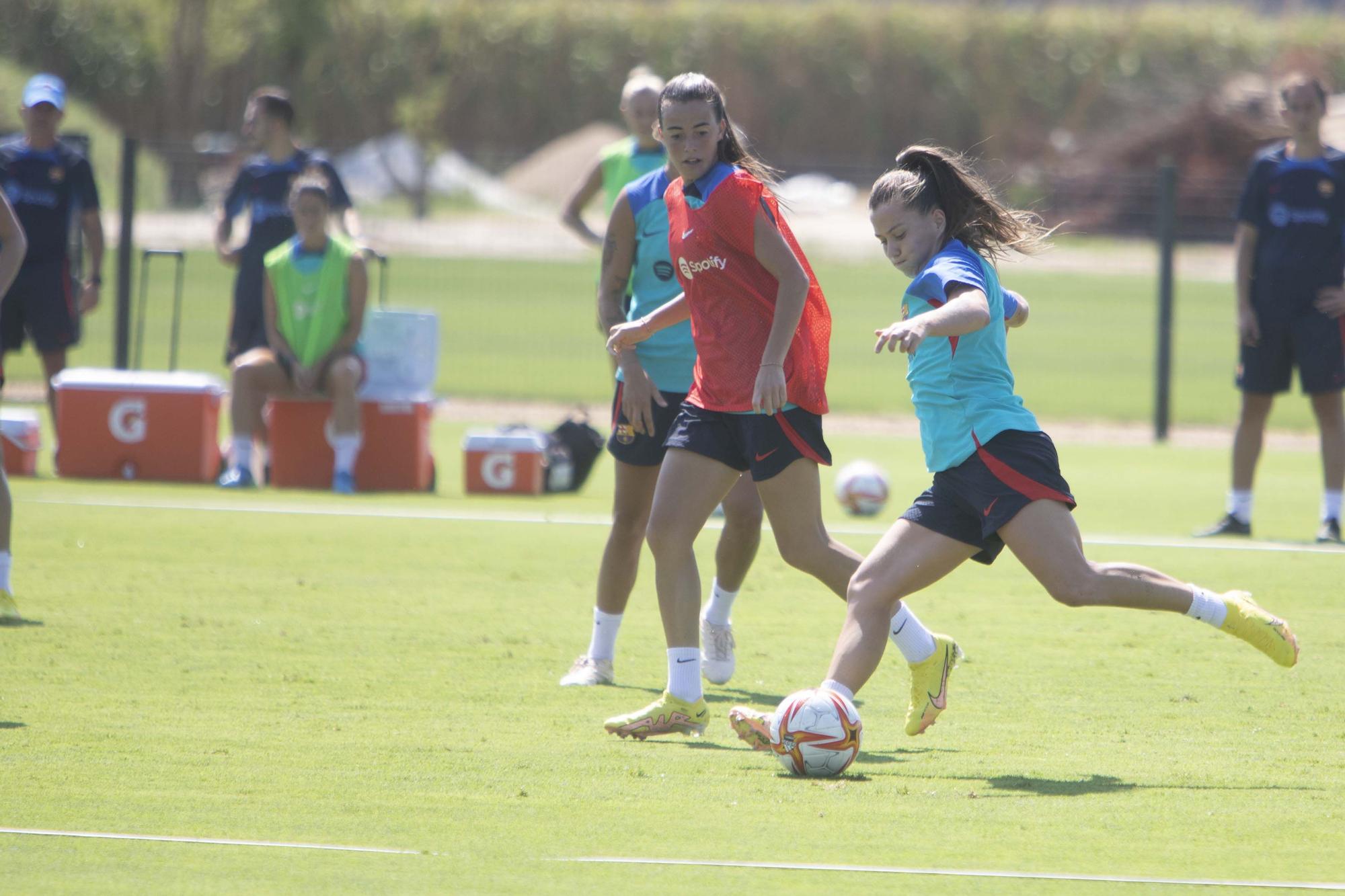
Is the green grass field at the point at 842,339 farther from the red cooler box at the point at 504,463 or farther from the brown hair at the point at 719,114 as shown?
the brown hair at the point at 719,114

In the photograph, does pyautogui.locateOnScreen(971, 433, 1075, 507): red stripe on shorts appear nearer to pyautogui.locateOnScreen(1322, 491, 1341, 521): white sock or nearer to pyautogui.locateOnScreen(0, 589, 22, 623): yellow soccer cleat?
pyautogui.locateOnScreen(0, 589, 22, 623): yellow soccer cleat

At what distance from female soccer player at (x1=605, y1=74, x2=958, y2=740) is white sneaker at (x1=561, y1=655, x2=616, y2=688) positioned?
74 centimetres

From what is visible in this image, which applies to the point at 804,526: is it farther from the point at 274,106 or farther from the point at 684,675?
the point at 274,106

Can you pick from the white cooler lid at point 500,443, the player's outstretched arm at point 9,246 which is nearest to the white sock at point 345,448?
the white cooler lid at point 500,443

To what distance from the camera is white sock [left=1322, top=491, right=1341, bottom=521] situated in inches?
395

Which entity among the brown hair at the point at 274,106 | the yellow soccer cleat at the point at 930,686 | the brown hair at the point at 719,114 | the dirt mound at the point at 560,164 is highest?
the dirt mound at the point at 560,164

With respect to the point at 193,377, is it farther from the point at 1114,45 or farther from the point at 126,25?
the point at 1114,45

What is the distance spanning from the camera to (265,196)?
40.9 feet

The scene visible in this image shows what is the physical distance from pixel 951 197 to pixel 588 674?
230cm

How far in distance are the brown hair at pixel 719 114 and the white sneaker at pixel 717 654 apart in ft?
5.72

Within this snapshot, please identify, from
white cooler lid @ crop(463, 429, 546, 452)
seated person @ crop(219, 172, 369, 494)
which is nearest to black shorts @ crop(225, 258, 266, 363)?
seated person @ crop(219, 172, 369, 494)

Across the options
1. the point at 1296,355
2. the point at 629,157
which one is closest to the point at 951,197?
the point at 629,157

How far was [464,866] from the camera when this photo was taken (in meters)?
4.16

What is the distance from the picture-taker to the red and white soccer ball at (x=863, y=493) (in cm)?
1106
